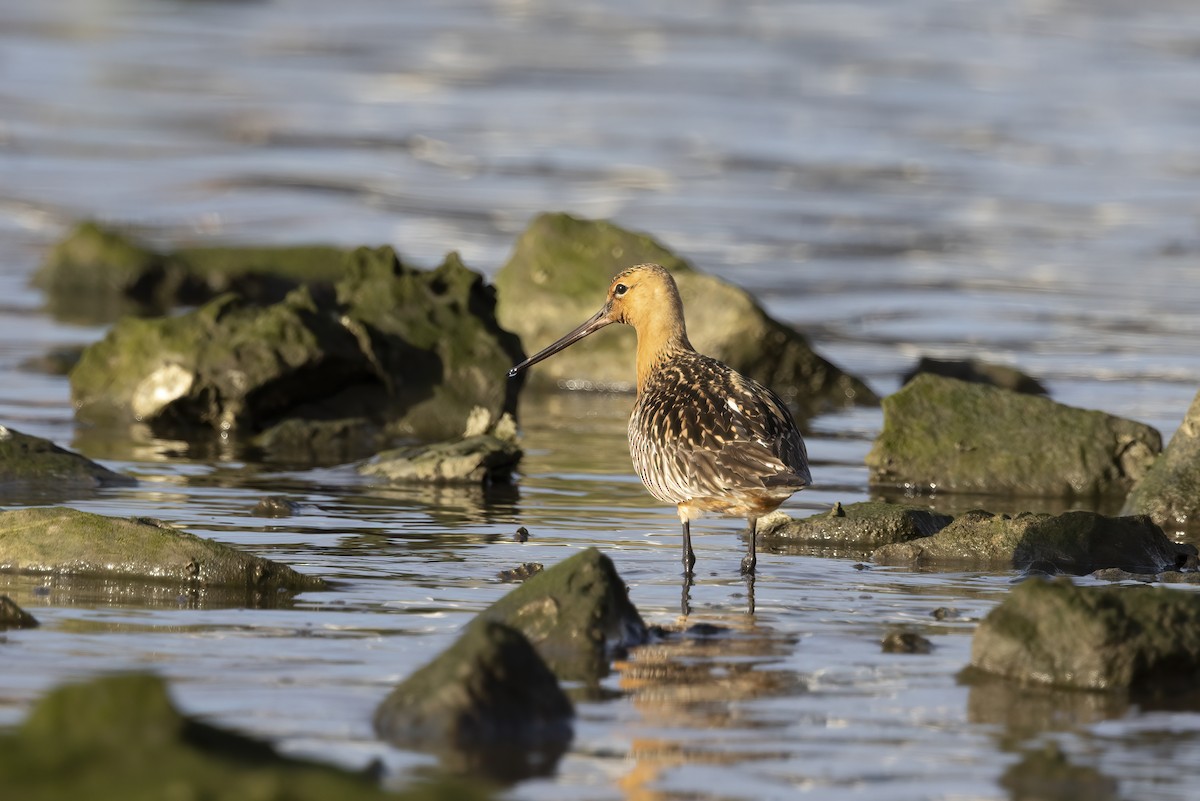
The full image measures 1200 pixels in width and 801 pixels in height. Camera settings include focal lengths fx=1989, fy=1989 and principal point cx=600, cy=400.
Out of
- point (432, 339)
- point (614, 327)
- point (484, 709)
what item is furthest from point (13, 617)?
point (614, 327)

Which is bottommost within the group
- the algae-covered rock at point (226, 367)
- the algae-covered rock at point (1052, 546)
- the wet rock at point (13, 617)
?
the wet rock at point (13, 617)

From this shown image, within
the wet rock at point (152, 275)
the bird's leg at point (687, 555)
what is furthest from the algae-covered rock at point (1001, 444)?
the wet rock at point (152, 275)

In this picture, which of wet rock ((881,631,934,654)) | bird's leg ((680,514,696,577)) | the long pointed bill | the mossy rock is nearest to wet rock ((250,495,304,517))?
the mossy rock

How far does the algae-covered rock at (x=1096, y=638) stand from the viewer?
634 cm

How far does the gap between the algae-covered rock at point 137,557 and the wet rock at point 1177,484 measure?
4455mm

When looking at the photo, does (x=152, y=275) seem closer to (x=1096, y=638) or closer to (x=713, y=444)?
(x=713, y=444)

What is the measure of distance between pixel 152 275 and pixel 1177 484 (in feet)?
39.3

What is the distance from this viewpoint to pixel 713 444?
28.0 ft

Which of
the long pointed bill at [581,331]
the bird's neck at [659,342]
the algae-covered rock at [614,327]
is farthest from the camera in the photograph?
the algae-covered rock at [614,327]

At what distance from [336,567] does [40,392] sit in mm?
6182

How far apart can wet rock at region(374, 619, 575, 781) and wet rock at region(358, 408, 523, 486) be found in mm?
5111

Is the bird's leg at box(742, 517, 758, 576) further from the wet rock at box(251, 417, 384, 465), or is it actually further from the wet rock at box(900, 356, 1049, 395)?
the wet rock at box(900, 356, 1049, 395)

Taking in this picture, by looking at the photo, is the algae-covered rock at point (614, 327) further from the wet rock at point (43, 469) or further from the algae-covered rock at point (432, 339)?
the wet rock at point (43, 469)

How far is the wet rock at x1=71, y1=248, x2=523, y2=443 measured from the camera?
12.6 meters
